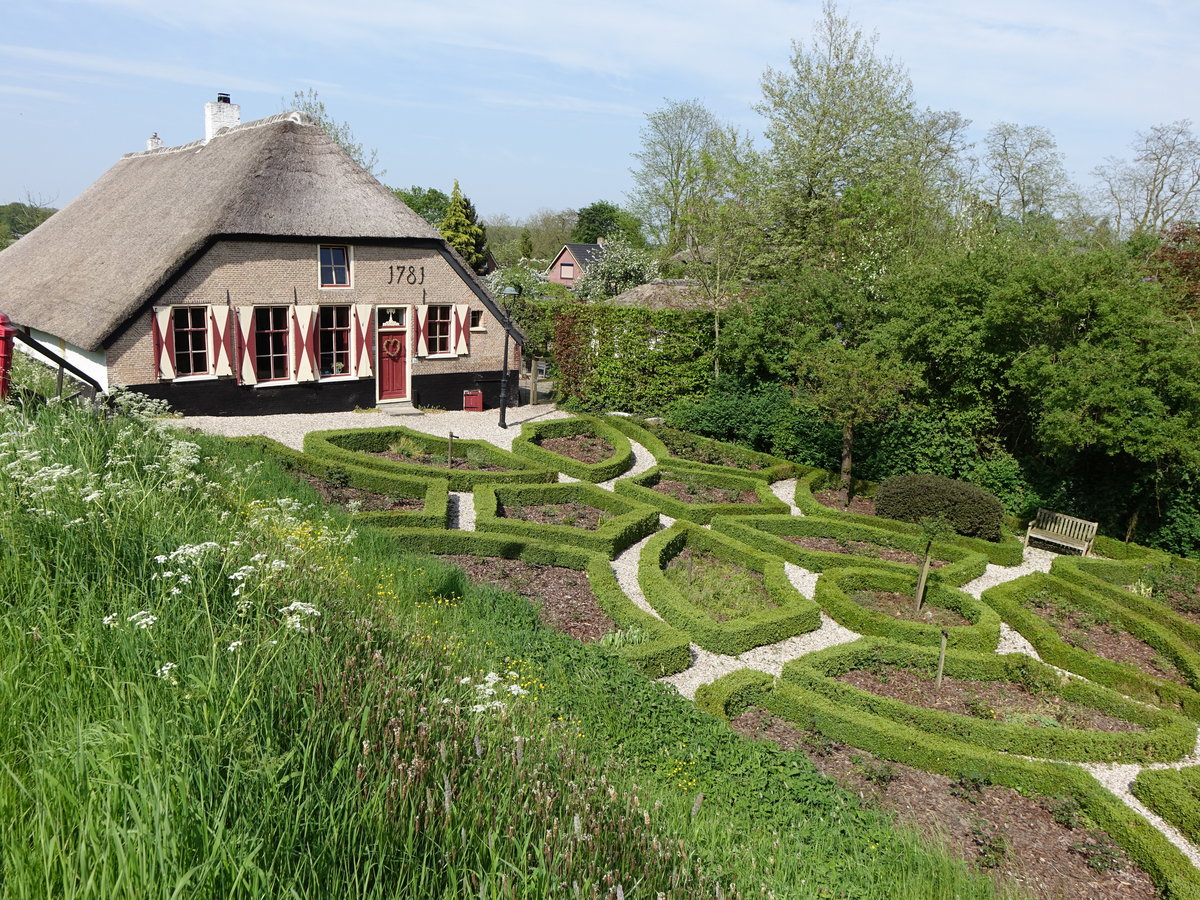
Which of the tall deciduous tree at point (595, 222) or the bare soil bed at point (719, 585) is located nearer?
the bare soil bed at point (719, 585)

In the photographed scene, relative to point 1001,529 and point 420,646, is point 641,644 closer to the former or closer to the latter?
point 420,646

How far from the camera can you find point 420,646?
17.7ft

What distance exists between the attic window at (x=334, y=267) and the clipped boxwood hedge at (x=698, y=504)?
10065mm

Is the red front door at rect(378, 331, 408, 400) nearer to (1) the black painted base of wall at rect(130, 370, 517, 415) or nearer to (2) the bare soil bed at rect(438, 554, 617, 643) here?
(1) the black painted base of wall at rect(130, 370, 517, 415)

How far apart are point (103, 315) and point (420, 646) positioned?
1683 centimetres

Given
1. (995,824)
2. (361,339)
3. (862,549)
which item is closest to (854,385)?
(862,549)

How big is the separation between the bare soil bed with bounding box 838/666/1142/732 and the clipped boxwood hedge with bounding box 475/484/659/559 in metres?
4.63

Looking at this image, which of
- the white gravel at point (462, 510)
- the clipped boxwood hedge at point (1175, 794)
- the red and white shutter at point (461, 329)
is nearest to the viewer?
the clipped boxwood hedge at point (1175, 794)

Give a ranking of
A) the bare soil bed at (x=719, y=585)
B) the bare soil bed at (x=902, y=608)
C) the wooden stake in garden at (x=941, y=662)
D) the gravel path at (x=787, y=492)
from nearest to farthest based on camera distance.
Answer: the wooden stake in garden at (x=941, y=662), the bare soil bed at (x=719, y=585), the bare soil bed at (x=902, y=608), the gravel path at (x=787, y=492)

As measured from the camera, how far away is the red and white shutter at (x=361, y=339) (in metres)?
21.7

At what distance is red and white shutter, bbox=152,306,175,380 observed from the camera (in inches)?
728

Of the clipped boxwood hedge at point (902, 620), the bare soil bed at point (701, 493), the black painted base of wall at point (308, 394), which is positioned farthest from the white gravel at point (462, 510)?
the black painted base of wall at point (308, 394)

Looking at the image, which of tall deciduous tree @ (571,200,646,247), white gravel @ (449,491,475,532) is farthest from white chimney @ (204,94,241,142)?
tall deciduous tree @ (571,200,646,247)

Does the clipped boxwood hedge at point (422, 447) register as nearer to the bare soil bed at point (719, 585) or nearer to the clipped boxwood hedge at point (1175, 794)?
the bare soil bed at point (719, 585)
